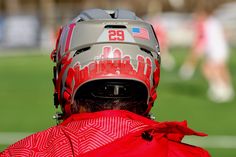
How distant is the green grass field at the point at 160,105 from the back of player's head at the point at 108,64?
331 inches

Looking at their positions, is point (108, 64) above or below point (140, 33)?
below

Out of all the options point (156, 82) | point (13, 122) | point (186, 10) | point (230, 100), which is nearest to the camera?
point (156, 82)

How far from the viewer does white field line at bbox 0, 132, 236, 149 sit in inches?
496

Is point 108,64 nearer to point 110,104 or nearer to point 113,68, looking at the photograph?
point 113,68

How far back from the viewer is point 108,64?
326cm

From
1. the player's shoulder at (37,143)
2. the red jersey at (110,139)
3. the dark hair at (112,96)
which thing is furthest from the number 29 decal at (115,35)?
the player's shoulder at (37,143)

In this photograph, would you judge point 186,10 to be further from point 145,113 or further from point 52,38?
point 145,113

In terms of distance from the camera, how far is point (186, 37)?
47.2 meters

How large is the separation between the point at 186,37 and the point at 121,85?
1741 inches

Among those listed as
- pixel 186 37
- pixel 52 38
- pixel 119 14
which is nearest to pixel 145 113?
pixel 119 14

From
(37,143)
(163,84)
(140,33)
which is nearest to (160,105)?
(163,84)

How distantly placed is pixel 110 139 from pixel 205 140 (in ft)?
33.5

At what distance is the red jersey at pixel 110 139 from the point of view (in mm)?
2832

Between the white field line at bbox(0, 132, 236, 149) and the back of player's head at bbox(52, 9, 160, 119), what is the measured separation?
30.0 feet
